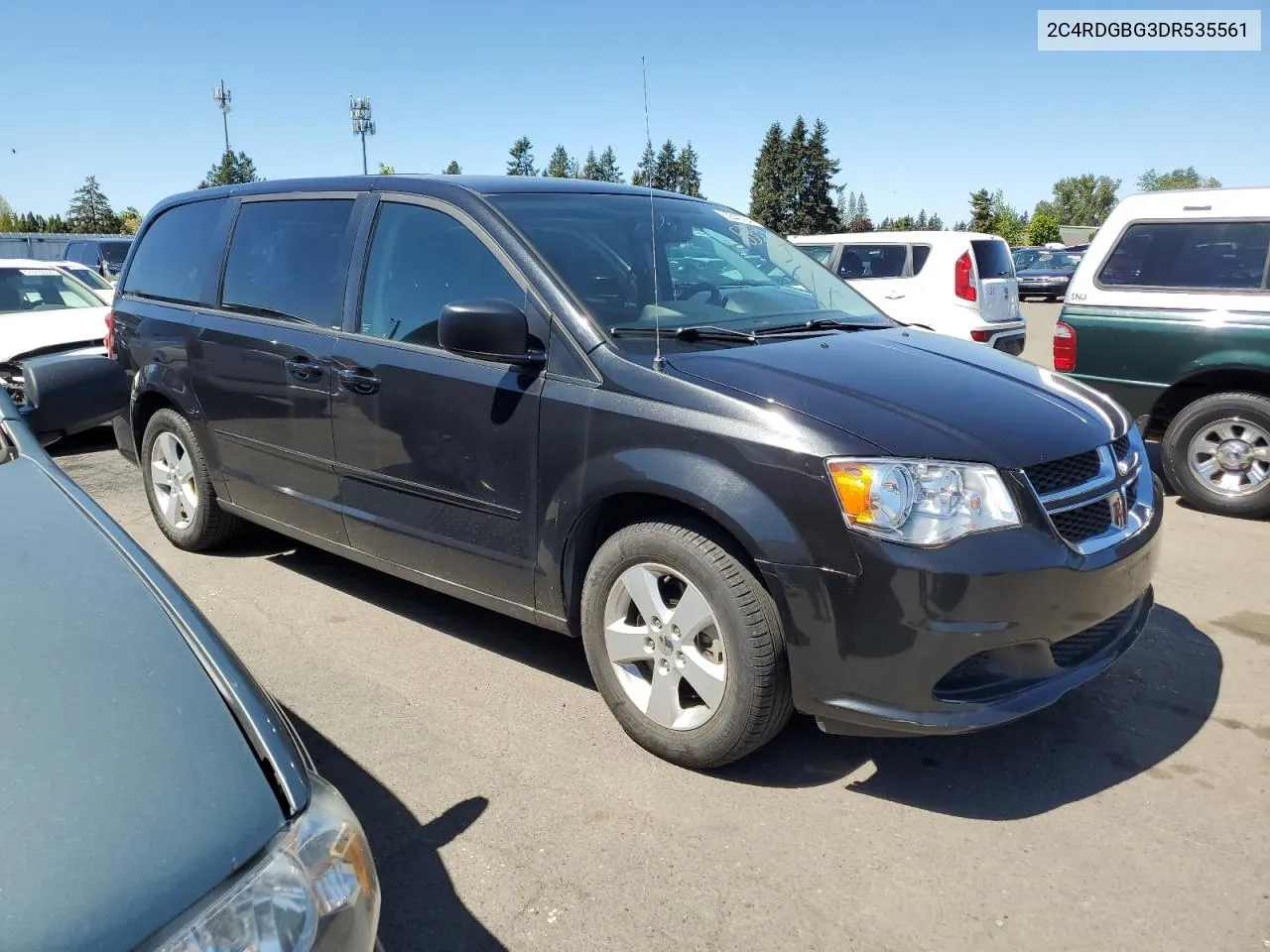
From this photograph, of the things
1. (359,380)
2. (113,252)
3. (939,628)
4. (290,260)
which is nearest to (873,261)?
(290,260)

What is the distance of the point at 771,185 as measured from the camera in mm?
59125

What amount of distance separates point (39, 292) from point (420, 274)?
7.14m

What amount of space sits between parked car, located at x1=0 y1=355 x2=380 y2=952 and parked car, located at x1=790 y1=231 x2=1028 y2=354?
8653 mm

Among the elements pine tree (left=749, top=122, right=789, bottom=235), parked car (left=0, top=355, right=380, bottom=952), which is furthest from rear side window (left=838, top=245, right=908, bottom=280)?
pine tree (left=749, top=122, right=789, bottom=235)

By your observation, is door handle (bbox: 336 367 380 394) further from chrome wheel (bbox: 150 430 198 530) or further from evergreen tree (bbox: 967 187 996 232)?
evergreen tree (bbox: 967 187 996 232)

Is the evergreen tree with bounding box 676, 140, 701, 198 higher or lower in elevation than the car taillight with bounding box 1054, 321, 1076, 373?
higher

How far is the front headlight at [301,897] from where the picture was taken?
A: 135 centimetres

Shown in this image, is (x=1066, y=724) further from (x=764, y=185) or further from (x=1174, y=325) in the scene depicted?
(x=764, y=185)

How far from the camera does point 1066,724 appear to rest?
3338 mm

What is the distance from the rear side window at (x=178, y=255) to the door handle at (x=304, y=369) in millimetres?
1033

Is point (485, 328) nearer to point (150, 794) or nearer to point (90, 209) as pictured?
point (150, 794)

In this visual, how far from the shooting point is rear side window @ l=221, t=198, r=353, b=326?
4.03 m

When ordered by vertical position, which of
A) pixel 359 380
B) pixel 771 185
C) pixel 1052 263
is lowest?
pixel 359 380

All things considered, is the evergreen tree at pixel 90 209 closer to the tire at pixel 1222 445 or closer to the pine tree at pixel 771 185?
the pine tree at pixel 771 185
